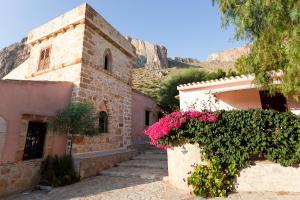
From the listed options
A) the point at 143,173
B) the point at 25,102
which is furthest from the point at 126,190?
the point at 25,102

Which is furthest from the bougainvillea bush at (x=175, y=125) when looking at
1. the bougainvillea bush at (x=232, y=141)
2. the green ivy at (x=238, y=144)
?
the green ivy at (x=238, y=144)

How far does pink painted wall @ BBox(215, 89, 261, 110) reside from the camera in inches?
359

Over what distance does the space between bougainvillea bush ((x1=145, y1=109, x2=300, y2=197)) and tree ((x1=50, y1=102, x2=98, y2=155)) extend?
3441mm

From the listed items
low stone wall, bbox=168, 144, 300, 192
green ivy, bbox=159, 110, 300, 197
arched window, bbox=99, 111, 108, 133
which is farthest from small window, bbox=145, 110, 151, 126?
green ivy, bbox=159, 110, 300, 197

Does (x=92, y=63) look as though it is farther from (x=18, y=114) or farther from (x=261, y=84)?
(x=261, y=84)

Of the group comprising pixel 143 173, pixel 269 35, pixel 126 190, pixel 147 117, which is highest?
pixel 269 35

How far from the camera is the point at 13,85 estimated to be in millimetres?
7203

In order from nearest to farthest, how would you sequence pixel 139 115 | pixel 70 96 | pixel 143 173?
pixel 143 173, pixel 70 96, pixel 139 115

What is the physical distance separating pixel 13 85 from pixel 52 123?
1861 millimetres

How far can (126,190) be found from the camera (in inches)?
253

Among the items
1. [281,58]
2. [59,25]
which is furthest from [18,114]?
[281,58]

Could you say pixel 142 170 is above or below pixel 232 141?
below

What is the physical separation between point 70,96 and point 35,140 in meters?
2.21

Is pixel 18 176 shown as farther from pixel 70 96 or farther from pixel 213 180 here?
pixel 213 180
